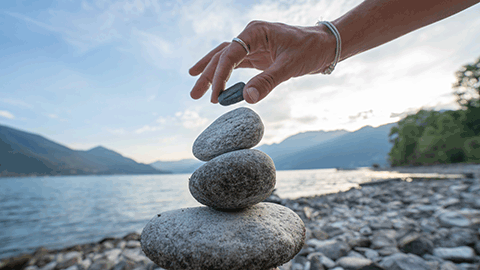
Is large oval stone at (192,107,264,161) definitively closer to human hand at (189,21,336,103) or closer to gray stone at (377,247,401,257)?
human hand at (189,21,336,103)

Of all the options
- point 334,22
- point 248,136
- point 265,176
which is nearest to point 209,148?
point 248,136

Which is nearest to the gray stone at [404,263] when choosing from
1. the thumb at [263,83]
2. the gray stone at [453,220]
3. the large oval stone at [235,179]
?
the gray stone at [453,220]

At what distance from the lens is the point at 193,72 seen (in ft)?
9.23

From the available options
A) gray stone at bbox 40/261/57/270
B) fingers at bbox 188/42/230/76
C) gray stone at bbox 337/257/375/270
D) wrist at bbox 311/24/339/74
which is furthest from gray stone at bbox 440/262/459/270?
gray stone at bbox 40/261/57/270

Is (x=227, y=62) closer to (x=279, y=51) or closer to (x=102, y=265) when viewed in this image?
(x=279, y=51)

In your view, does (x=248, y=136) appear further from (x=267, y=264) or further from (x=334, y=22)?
(x=334, y=22)

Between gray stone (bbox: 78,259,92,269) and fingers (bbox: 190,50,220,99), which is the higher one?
fingers (bbox: 190,50,220,99)

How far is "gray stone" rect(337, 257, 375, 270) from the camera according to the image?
→ 11.2ft

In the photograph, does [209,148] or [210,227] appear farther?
[209,148]

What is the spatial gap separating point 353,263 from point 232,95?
11.6ft

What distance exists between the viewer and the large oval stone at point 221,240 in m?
1.64

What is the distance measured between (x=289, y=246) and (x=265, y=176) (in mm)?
624

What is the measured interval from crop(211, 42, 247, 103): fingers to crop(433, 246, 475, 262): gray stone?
457 cm

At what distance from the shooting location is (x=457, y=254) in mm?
3455
